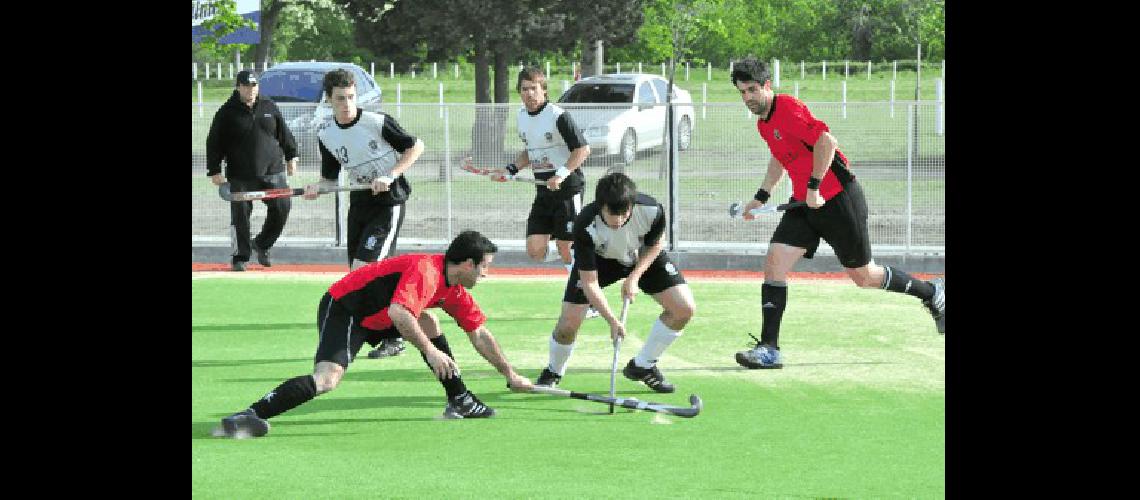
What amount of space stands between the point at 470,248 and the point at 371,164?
3404mm

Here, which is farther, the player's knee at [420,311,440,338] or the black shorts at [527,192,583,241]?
the black shorts at [527,192,583,241]

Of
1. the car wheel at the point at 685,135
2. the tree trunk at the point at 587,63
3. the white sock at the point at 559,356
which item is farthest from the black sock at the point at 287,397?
the tree trunk at the point at 587,63

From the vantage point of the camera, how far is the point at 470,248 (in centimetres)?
844

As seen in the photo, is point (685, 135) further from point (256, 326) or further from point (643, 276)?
point (643, 276)

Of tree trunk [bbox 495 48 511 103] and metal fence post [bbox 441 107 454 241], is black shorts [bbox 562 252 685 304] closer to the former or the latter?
metal fence post [bbox 441 107 454 241]

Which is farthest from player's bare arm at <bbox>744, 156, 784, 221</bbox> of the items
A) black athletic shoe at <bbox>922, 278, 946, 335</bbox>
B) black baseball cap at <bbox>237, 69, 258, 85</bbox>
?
black baseball cap at <bbox>237, 69, 258, 85</bbox>

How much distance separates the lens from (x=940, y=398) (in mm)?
9727

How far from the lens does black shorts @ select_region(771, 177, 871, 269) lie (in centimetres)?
1093

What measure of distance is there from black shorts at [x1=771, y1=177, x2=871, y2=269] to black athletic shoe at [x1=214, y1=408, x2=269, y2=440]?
13.5 ft

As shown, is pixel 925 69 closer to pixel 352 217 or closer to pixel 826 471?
pixel 352 217

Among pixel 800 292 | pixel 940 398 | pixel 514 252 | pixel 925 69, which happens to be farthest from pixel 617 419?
pixel 925 69

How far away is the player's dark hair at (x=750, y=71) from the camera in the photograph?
407 inches

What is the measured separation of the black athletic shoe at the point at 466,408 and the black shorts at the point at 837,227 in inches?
115
